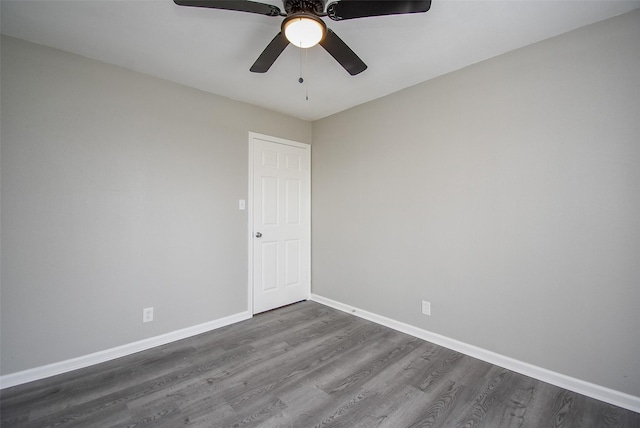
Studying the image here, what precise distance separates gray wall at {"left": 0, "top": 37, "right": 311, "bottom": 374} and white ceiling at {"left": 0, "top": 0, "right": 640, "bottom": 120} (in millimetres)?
266

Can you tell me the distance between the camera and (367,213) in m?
3.20

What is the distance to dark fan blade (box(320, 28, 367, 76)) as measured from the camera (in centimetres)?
162

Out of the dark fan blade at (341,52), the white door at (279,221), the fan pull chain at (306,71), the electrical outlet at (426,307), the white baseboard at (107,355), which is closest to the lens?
the dark fan blade at (341,52)

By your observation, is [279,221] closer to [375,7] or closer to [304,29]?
[304,29]

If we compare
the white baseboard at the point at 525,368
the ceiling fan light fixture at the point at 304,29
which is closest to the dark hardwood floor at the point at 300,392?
the white baseboard at the point at 525,368

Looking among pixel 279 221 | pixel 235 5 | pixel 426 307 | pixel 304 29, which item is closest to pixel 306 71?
pixel 304 29

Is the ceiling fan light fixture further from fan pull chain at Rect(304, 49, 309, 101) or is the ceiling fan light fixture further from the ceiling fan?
fan pull chain at Rect(304, 49, 309, 101)

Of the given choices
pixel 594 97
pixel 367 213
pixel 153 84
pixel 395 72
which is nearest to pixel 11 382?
pixel 153 84

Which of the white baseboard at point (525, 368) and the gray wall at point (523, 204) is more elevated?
the gray wall at point (523, 204)

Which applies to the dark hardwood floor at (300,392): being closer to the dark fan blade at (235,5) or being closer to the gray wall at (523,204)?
the gray wall at (523,204)

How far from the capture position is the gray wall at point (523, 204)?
5.85 feet

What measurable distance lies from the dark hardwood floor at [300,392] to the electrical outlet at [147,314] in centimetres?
27

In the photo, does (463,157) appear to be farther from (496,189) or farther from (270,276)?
(270,276)

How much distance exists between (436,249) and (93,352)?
302 centimetres
